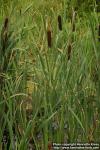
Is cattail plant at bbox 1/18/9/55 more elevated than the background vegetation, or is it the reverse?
cattail plant at bbox 1/18/9/55

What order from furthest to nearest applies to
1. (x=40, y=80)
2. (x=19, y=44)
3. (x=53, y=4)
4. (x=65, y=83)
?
(x=53, y=4)
(x=19, y=44)
(x=40, y=80)
(x=65, y=83)

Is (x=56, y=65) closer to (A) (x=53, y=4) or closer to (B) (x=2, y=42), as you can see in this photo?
(B) (x=2, y=42)

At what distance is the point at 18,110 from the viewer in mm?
2402

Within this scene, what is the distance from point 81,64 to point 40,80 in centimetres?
24

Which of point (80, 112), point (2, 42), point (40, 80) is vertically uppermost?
point (2, 42)

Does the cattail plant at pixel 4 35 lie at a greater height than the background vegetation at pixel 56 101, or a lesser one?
greater

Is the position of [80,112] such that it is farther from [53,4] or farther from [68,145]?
[53,4]

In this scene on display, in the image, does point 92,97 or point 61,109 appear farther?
point 92,97

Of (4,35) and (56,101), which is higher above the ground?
(4,35)

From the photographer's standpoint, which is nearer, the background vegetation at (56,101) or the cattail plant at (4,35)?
the background vegetation at (56,101)

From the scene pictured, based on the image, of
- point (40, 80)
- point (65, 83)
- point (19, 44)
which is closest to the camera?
point (65, 83)

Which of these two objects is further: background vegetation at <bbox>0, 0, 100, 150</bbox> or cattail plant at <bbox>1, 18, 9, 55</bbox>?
cattail plant at <bbox>1, 18, 9, 55</bbox>

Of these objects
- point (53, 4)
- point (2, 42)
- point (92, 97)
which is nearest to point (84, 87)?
point (92, 97)

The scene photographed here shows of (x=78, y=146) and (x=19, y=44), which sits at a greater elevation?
(x=19, y=44)
